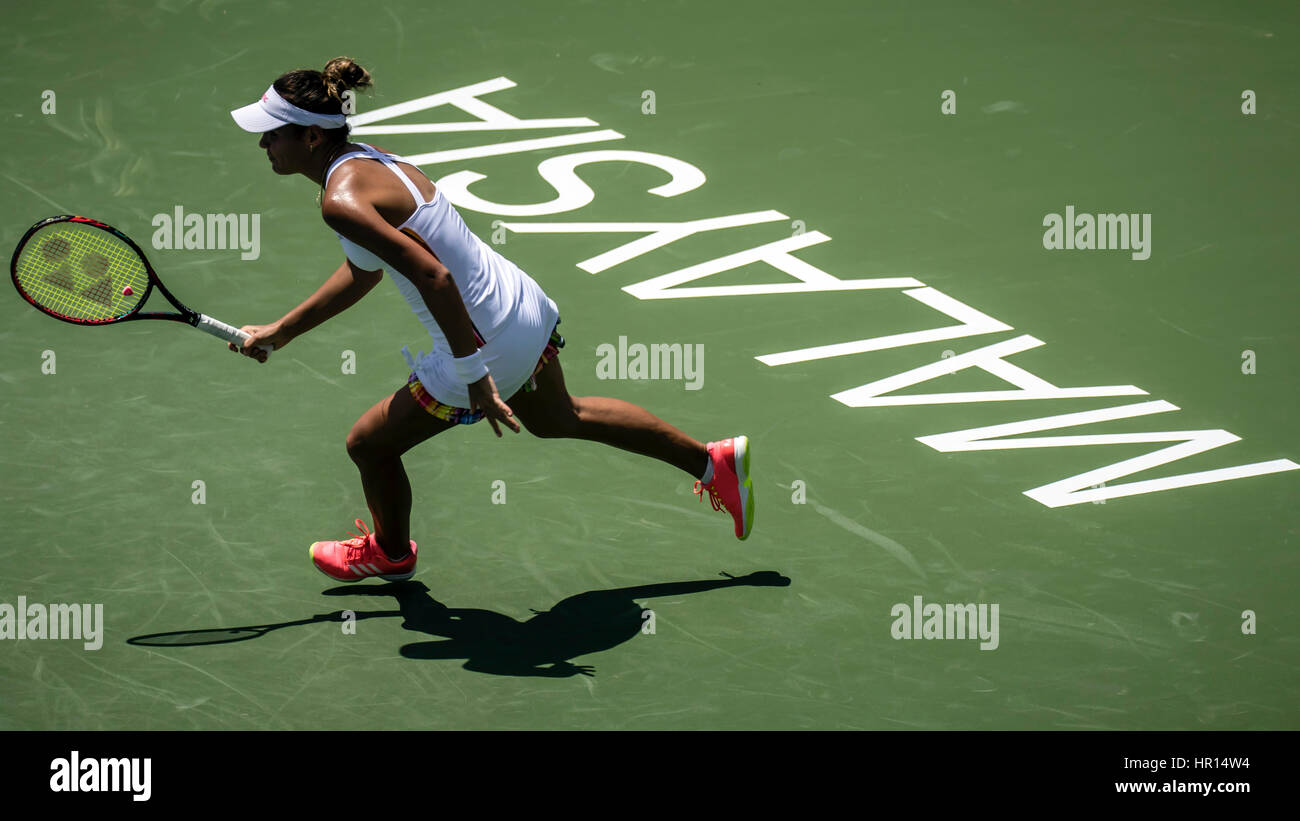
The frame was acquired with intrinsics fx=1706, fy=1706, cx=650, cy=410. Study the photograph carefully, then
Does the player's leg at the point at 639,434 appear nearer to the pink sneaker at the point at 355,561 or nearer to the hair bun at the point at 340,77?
the pink sneaker at the point at 355,561

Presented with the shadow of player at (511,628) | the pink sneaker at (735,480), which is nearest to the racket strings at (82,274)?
the shadow of player at (511,628)

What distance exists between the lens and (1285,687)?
5680 millimetres

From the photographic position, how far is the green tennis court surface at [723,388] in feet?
19.2

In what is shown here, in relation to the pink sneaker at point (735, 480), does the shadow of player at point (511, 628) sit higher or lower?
lower

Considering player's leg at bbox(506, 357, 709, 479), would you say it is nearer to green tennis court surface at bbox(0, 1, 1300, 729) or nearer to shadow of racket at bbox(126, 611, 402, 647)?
green tennis court surface at bbox(0, 1, 1300, 729)

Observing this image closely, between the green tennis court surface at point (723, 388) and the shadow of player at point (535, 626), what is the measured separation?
19 millimetres

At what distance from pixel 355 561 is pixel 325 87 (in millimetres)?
1765

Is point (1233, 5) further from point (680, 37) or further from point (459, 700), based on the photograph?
point (459, 700)

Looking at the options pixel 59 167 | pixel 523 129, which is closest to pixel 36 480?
pixel 59 167

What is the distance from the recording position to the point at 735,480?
660 centimetres

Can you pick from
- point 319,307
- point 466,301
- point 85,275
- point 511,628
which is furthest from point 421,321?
point 85,275

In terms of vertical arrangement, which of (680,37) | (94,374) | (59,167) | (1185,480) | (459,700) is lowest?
(459,700)

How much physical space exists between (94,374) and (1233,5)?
8715mm

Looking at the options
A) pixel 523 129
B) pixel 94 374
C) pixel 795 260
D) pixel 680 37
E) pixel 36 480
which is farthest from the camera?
pixel 680 37
